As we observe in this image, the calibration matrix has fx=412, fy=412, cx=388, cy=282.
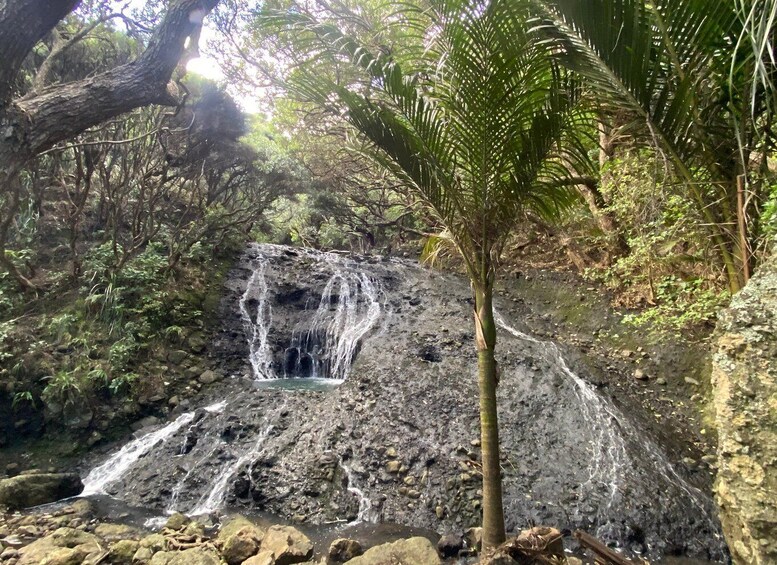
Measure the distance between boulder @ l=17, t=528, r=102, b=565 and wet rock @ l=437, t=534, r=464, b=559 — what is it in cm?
300

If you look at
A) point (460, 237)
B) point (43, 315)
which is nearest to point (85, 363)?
point (43, 315)

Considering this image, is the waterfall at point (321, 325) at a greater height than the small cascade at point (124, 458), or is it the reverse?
the waterfall at point (321, 325)

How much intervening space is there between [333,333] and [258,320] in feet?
6.13

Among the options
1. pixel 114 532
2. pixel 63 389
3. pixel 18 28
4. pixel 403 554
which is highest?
pixel 18 28

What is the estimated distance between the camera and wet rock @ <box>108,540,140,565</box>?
3.48m

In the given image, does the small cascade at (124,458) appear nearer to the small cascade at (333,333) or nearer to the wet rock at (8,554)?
the wet rock at (8,554)

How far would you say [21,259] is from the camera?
25.3ft

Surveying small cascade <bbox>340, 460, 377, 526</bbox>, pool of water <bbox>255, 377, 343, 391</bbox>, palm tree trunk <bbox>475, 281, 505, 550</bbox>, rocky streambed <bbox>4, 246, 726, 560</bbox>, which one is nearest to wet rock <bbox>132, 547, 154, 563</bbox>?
rocky streambed <bbox>4, 246, 726, 560</bbox>

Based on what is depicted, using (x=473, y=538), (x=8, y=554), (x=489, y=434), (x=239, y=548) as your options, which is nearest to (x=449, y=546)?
(x=473, y=538)

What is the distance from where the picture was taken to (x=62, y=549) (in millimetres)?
3447

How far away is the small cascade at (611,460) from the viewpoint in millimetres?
4426

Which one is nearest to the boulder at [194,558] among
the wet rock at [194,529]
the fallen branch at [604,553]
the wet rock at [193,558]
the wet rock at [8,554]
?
the wet rock at [193,558]

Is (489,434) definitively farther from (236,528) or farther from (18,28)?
(18,28)

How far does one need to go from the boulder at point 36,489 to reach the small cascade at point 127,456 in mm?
207
